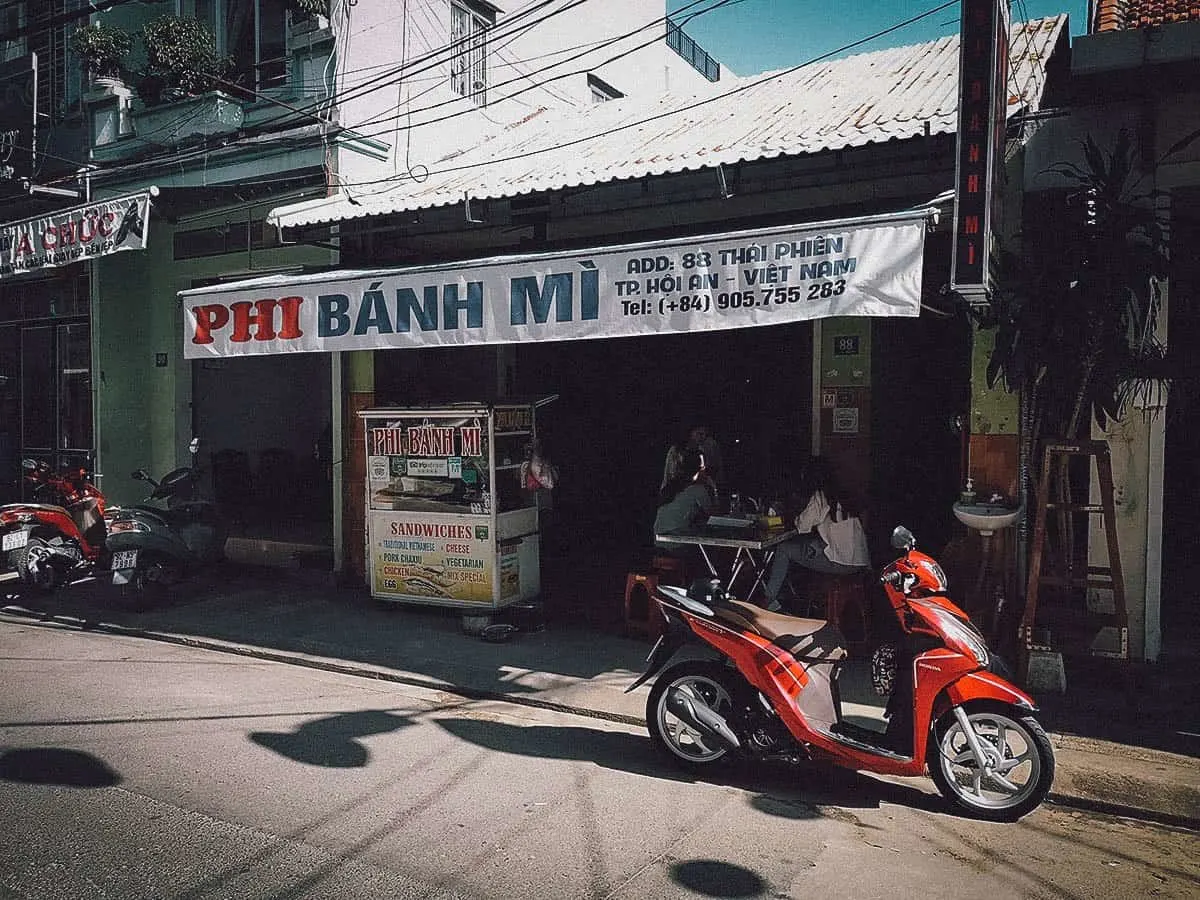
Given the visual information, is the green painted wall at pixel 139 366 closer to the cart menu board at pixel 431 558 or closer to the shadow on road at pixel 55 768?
the cart menu board at pixel 431 558

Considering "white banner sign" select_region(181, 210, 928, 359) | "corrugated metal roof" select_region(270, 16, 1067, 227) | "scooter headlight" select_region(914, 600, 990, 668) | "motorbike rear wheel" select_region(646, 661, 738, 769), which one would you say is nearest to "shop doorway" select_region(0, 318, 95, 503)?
"corrugated metal roof" select_region(270, 16, 1067, 227)

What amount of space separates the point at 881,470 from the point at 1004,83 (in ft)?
13.3

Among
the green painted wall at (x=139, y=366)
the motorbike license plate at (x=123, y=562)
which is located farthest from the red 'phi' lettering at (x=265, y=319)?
the green painted wall at (x=139, y=366)

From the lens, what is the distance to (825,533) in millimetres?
7945

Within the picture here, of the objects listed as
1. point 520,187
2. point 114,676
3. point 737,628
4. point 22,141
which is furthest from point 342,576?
point 22,141

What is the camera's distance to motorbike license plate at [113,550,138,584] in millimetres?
9438

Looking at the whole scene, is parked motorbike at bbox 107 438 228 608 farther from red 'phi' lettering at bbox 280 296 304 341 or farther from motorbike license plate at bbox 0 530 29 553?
red 'phi' lettering at bbox 280 296 304 341

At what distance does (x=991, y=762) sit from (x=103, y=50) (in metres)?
13.3

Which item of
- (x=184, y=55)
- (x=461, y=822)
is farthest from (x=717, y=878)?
(x=184, y=55)

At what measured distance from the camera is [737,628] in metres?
5.27

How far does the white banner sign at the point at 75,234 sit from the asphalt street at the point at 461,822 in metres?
6.44

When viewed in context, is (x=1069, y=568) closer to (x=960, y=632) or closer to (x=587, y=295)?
(x=960, y=632)

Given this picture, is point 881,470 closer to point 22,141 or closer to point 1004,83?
point 1004,83

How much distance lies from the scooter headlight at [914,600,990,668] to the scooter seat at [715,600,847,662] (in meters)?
0.62
